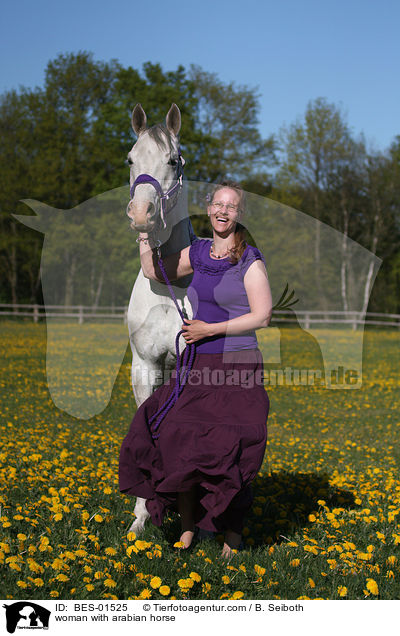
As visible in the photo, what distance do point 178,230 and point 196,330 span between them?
2.77ft

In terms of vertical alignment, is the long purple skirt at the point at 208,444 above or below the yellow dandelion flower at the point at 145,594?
above

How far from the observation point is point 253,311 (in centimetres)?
380

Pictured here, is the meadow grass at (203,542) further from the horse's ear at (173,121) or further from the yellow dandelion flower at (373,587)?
the horse's ear at (173,121)

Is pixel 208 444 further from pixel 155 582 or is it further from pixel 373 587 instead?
pixel 373 587

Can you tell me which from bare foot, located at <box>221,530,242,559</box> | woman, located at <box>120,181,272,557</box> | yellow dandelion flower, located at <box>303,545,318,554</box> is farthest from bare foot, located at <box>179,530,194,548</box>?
yellow dandelion flower, located at <box>303,545,318,554</box>

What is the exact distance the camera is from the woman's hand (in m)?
3.84

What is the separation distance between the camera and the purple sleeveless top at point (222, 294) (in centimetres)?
389

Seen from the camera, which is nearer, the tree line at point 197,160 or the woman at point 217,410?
the woman at point 217,410

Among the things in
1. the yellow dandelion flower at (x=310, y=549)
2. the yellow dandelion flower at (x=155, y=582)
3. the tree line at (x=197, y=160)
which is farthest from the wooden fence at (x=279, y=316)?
the yellow dandelion flower at (x=155, y=582)

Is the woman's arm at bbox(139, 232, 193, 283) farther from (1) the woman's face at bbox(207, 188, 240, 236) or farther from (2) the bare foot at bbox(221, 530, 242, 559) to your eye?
(2) the bare foot at bbox(221, 530, 242, 559)

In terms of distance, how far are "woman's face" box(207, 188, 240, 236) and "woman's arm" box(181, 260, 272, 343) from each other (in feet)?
1.10
